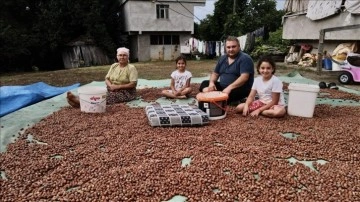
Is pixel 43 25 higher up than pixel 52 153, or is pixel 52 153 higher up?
pixel 43 25

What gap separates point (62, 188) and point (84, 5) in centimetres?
1400

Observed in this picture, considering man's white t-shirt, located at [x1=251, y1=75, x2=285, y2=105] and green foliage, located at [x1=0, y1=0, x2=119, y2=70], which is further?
green foliage, located at [x1=0, y1=0, x2=119, y2=70]

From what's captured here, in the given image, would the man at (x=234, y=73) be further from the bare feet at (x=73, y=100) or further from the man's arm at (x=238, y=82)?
the bare feet at (x=73, y=100)

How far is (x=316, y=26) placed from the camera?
10.4 meters

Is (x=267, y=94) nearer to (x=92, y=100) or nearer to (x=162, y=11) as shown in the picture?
(x=92, y=100)

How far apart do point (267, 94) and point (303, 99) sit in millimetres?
420

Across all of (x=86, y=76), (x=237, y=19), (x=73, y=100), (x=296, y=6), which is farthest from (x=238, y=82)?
(x=237, y=19)

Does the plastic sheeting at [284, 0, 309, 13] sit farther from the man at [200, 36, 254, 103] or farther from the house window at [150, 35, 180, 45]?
the man at [200, 36, 254, 103]

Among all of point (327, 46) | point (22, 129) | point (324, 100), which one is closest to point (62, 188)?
point (22, 129)

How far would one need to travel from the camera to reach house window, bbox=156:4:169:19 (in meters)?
16.0

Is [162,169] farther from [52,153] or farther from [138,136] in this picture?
[52,153]

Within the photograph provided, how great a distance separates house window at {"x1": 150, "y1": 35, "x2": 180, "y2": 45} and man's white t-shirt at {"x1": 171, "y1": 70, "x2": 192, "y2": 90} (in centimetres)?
1248

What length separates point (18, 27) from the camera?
47.2 ft

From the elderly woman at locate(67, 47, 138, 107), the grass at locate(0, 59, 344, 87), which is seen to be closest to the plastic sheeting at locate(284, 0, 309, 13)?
the grass at locate(0, 59, 344, 87)
